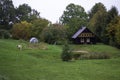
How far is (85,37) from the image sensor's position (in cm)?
6519

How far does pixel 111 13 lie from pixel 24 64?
37229mm

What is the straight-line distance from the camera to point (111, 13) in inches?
2427

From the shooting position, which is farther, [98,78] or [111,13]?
[111,13]

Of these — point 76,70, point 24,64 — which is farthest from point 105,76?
point 24,64

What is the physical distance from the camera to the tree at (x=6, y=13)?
8139 cm

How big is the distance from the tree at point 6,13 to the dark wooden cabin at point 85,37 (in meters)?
25.9

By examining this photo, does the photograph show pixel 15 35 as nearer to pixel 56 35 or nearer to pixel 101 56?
pixel 56 35

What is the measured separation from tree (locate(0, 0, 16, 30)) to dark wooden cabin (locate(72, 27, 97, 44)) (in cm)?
2588

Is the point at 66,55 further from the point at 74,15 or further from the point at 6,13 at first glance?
the point at 6,13

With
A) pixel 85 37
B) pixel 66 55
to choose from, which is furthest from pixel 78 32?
pixel 66 55

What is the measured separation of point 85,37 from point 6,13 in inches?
1124

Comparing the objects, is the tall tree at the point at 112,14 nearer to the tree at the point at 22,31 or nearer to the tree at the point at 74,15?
the tree at the point at 74,15

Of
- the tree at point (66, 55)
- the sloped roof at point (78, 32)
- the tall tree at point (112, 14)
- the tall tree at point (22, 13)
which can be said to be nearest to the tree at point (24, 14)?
the tall tree at point (22, 13)

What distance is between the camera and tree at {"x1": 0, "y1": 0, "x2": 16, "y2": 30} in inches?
3204
